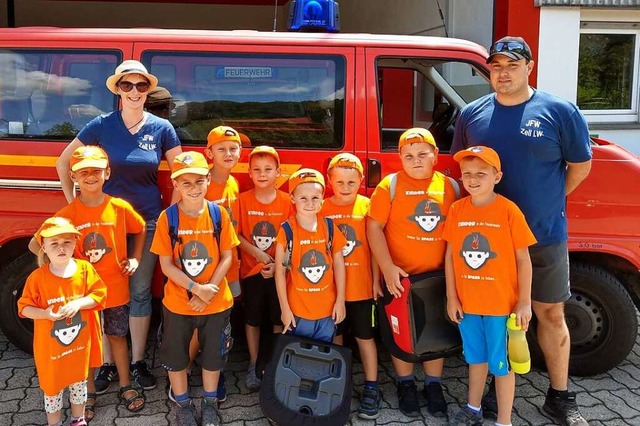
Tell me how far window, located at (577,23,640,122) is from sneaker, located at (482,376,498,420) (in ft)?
16.4

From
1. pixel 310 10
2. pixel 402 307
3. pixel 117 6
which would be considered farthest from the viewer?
pixel 117 6

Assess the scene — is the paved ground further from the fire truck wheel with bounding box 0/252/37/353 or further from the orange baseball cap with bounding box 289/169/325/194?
the orange baseball cap with bounding box 289/169/325/194

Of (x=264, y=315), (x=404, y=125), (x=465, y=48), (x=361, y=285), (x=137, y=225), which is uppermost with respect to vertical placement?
(x=465, y=48)

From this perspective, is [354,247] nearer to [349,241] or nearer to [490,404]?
[349,241]

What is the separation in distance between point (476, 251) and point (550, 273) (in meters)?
0.47

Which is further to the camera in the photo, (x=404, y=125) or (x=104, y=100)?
(x=404, y=125)

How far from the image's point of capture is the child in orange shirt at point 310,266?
9.74 ft

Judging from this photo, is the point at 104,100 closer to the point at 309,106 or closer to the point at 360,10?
the point at 309,106

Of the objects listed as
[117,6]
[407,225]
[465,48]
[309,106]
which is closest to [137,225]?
[309,106]

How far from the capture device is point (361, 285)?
122 inches

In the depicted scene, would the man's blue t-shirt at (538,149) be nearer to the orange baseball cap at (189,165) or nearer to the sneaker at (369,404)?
the sneaker at (369,404)

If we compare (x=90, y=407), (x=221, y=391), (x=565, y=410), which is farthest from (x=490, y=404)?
(x=90, y=407)

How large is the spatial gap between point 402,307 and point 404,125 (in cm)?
212

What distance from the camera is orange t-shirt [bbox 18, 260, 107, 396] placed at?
8.83ft
